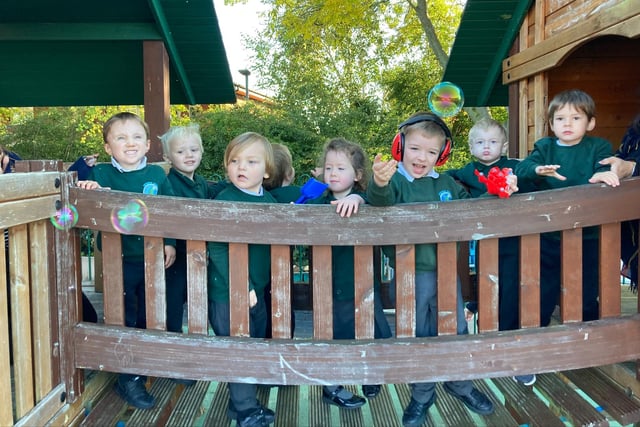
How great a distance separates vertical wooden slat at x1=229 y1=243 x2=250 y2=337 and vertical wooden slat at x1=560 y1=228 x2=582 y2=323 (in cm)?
140

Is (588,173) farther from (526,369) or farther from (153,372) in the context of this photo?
(153,372)

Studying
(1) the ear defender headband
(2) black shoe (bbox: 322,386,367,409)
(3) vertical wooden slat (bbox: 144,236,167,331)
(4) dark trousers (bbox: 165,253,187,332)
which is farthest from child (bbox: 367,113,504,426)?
(4) dark trousers (bbox: 165,253,187,332)

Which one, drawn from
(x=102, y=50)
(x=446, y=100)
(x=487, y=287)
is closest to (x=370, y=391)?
(x=487, y=287)

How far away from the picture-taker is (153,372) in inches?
93.7

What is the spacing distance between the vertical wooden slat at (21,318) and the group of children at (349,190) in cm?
55

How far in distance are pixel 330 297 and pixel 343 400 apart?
68 cm

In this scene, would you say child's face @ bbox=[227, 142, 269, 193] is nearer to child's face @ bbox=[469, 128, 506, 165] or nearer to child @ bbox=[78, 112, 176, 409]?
child @ bbox=[78, 112, 176, 409]

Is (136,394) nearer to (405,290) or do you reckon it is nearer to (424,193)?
(405,290)

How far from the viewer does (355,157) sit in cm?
307

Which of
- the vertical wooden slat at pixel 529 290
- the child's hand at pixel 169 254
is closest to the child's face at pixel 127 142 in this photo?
the child's hand at pixel 169 254

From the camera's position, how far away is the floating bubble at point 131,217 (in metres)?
2.34

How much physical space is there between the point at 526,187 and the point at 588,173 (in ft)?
1.09

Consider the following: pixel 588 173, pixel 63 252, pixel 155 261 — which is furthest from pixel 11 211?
pixel 588 173

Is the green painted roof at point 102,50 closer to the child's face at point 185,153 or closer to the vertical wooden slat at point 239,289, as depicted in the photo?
the child's face at point 185,153
